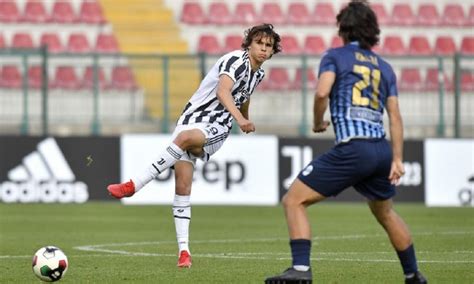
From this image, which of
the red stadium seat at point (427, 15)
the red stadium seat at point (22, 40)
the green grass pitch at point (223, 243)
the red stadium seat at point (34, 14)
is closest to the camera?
the green grass pitch at point (223, 243)

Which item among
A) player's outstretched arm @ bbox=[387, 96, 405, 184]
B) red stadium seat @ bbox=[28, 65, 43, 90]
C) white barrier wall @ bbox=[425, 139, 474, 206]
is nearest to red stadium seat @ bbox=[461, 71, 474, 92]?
white barrier wall @ bbox=[425, 139, 474, 206]

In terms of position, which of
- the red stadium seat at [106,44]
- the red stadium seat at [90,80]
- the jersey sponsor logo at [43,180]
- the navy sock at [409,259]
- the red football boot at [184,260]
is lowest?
the jersey sponsor logo at [43,180]

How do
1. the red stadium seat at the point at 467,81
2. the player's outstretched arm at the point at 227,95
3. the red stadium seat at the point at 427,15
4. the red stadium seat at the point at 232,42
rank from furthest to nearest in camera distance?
the red stadium seat at the point at 427,15
the red stadium seat at the point at 232,42
the red stadium seat at the point at 467,81
the player's outstretched arm at the point at 227,95

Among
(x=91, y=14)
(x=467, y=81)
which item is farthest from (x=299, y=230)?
(x=91, y=14)

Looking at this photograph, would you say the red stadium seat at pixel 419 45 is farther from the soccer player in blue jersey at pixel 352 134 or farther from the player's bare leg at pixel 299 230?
the player's bare leg at pixel 299 230

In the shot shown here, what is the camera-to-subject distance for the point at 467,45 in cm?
2830

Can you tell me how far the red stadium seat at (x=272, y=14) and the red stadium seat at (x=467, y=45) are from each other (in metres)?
4.12

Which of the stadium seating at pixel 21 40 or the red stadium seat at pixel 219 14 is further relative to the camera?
the red stadium seat at pixel 219 14

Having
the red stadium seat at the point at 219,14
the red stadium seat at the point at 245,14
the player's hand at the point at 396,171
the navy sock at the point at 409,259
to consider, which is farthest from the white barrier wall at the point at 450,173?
the player's hand at the point at 396,171

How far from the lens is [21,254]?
12320 mm

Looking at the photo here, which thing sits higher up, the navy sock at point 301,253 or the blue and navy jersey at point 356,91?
the blue and navy jersey at point 356,91

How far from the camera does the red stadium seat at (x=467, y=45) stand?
28.2 meters

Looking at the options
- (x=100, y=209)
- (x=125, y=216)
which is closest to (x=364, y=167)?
(x=125, y=216)

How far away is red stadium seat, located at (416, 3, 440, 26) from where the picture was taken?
28.6m
